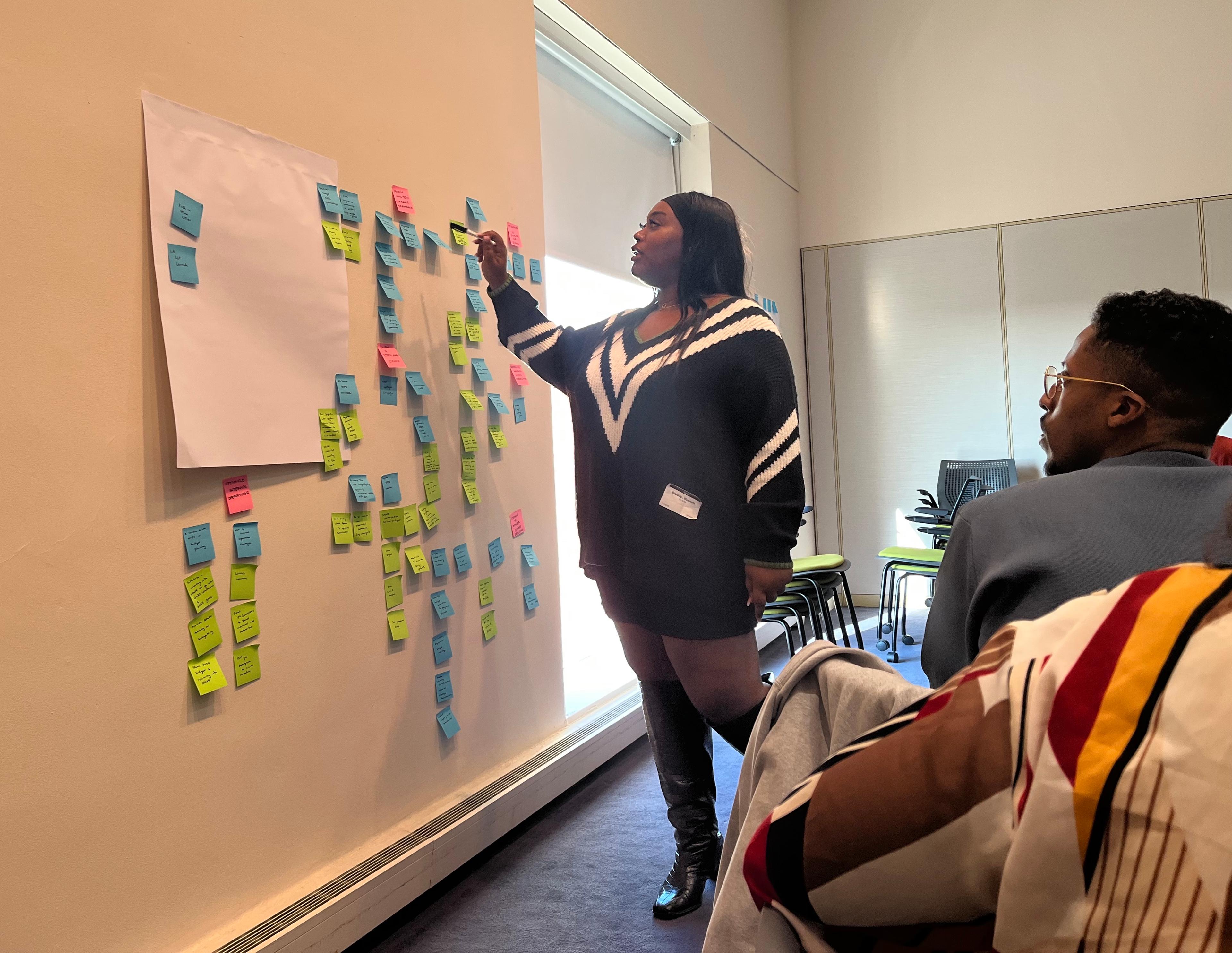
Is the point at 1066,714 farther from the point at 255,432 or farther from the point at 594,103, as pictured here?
the point at 594,103

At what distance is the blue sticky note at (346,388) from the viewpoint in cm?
186

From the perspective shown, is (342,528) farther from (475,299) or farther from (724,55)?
(724,55)

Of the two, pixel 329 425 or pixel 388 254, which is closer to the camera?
pixel 329 425

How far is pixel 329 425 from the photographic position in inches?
72.4

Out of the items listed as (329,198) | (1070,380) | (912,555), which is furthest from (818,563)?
(329,198)

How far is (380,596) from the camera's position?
1.97 meters

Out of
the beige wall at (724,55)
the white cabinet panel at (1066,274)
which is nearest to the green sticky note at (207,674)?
the beige wall at (724,55)

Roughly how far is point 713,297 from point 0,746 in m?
1.42

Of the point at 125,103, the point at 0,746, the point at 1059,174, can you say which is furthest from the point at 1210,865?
the point at 1059,174

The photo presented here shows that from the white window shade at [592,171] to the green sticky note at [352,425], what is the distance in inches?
46.3

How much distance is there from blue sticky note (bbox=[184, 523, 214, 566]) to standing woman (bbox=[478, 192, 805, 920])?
0.70 meters

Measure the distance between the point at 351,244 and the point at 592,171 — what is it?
1737 mm

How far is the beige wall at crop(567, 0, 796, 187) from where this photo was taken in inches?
133

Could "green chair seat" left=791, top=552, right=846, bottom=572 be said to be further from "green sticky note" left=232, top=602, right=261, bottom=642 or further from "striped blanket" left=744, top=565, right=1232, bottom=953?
"striped blanket" left=744, top=565, right=1232, bottom=953
